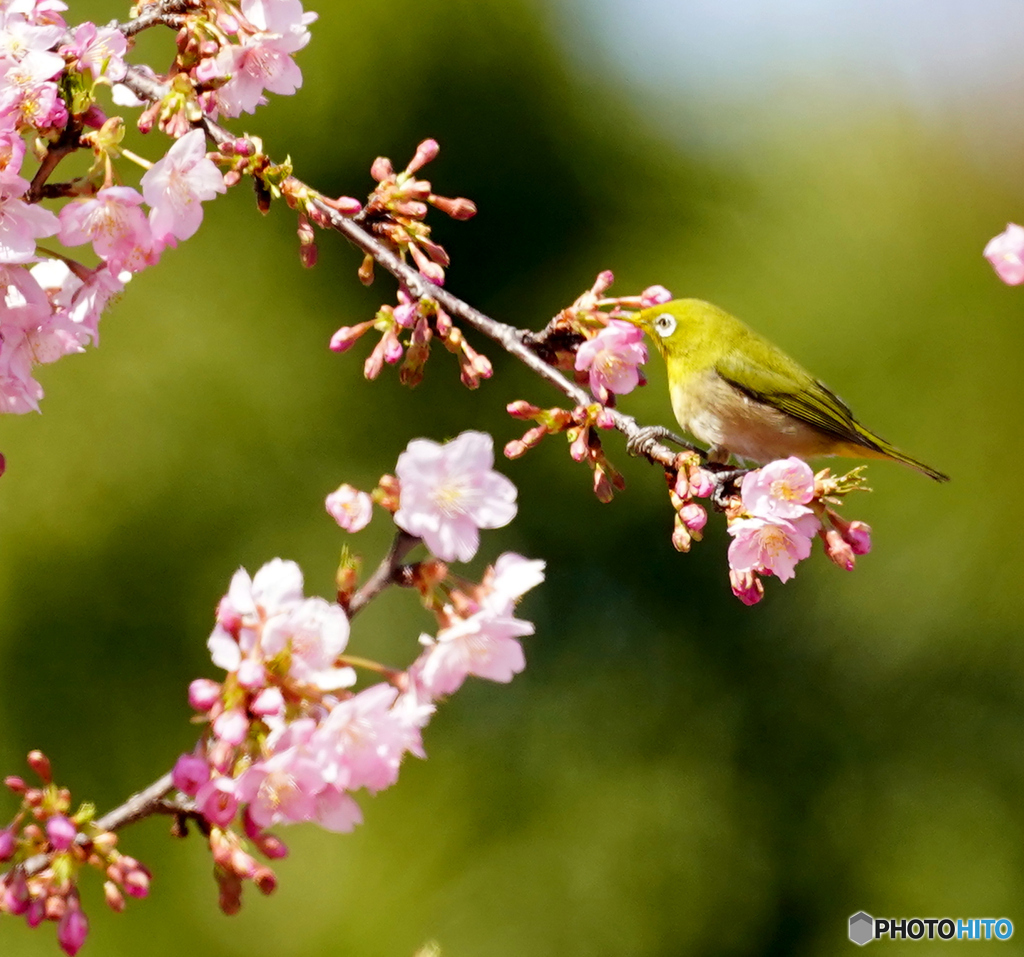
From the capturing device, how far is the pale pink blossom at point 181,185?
4.30 ft

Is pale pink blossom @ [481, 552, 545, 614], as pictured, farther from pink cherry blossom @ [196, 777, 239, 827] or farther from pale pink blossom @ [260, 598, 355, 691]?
pink cherry blossom @ [196, 777, 239, 827]

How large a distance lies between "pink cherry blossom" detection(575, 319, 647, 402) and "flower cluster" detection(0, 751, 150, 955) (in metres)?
0.84

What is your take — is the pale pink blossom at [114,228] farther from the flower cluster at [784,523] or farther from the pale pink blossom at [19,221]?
the flower cluster at [784,523]

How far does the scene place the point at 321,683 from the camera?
3.50 feet

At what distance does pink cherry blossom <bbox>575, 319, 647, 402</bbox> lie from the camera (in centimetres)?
151

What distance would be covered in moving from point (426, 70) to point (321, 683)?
9039mm

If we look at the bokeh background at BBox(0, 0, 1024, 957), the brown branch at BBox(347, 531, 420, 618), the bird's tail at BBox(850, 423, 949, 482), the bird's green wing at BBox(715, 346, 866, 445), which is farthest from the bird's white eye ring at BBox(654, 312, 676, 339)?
the bokeh background at BBox(0, 0, 1024, 957)

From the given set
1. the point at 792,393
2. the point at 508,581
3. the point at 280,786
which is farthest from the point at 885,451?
the point at 280,786

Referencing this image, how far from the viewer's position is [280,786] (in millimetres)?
1063

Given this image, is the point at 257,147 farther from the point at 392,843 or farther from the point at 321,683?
the point at 392,843

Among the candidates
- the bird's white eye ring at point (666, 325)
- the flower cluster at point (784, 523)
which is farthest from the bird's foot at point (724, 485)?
the bird's white eye ring at point (666, 325)

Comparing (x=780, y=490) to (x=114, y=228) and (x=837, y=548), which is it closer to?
(x=837, y=548)

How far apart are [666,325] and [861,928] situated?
6163 millimetres

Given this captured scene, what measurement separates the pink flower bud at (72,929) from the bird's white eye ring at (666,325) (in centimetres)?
181
